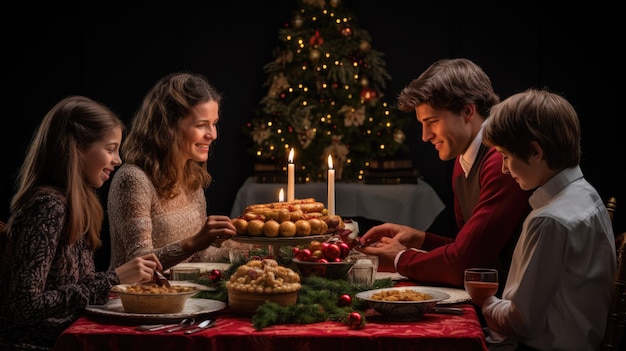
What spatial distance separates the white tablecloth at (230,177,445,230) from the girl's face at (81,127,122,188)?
4069 millimetres

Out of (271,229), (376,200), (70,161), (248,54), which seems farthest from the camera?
(248,54)

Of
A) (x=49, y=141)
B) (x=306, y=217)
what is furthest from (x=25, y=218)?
(x=306, y=217)

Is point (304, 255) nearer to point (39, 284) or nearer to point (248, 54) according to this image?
point (39, 284)

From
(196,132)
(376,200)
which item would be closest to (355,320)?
(196,132)

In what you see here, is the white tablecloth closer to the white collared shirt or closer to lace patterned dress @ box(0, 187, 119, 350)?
the white collared shirt

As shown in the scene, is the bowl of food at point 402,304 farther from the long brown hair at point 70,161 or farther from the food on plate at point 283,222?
the long brown hair at point 70,161

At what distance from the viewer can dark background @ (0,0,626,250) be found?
728cm

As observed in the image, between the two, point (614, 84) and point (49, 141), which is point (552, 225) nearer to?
point (49, 141)

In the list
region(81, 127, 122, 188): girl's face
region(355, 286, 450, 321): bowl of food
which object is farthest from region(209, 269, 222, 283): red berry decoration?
region(355, 286, 450, 321): bowl of food

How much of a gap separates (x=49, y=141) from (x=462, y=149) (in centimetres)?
150

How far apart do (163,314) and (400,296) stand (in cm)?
63

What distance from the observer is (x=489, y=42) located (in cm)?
753

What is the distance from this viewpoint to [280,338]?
6.79 feet

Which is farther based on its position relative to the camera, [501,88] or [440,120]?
[501,88]
